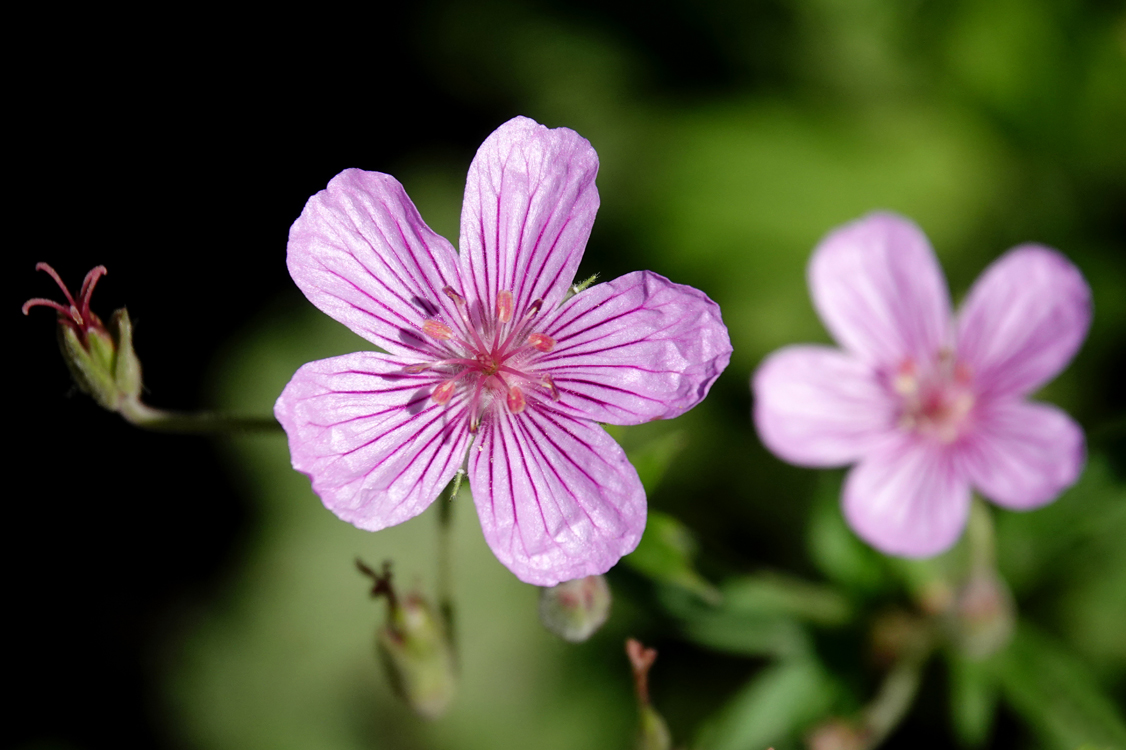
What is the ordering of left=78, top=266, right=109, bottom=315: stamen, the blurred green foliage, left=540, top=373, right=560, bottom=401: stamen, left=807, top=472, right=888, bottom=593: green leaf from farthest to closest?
the blurred green foliage → left=807, top=472, right=888, bottom=593: green leaf → left=540, top=373, right=560, bottom=401: stamen → left=78, top=266, right=109, bottom=315: stamen

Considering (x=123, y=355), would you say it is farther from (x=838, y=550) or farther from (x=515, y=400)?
(x=838, y=550)

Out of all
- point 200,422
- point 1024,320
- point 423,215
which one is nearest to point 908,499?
point 1024,320

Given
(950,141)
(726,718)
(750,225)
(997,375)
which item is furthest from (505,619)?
(950,141)

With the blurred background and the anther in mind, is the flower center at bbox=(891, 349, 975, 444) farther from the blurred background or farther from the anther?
the anther

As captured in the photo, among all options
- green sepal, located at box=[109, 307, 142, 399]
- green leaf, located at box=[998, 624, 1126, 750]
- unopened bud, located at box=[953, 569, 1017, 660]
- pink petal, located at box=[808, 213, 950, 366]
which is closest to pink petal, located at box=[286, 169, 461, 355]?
green sepal, located at box=[109, 307, 142, 399]

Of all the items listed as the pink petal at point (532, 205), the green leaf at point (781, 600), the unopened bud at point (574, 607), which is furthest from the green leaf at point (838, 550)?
the pink petal at point (532, 205)

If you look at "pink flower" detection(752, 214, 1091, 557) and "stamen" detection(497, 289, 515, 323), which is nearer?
"stamen" detection(497, 289, 515, 323)

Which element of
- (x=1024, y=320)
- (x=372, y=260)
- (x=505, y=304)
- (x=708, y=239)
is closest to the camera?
(x=372, y=260)

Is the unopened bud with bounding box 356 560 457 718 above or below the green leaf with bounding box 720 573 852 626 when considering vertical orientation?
above
